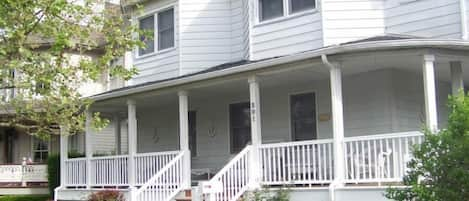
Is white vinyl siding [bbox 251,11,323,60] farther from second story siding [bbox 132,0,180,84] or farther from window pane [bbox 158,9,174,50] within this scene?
window pane [bbox 158,9,174,50]

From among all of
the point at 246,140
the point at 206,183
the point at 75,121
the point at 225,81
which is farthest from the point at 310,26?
the point at 75,121

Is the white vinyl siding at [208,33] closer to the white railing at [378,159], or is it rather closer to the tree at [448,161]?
the white railing at [378,159]

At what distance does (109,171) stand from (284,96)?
505 centimetres

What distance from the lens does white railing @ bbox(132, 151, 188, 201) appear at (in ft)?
44.6

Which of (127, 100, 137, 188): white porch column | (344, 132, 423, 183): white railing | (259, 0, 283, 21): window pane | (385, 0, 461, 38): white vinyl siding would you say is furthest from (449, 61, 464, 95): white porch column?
(127, 100, 137, 188): white porch column

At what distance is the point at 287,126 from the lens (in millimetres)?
14344

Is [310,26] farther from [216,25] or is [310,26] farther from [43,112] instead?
[43,112]

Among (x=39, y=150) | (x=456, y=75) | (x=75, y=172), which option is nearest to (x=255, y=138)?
(x=456, y=75)

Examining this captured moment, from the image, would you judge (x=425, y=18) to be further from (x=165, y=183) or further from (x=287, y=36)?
(x=165, y=183)

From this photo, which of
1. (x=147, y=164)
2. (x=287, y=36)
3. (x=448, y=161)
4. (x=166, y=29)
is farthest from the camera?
(x=166, y=29)

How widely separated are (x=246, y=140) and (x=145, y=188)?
3078mm

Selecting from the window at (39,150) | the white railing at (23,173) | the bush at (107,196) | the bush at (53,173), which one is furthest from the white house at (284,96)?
the window at (39,150)

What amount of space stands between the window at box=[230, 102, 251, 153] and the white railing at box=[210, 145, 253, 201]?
3271mm

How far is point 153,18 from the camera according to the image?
17.9 metres
